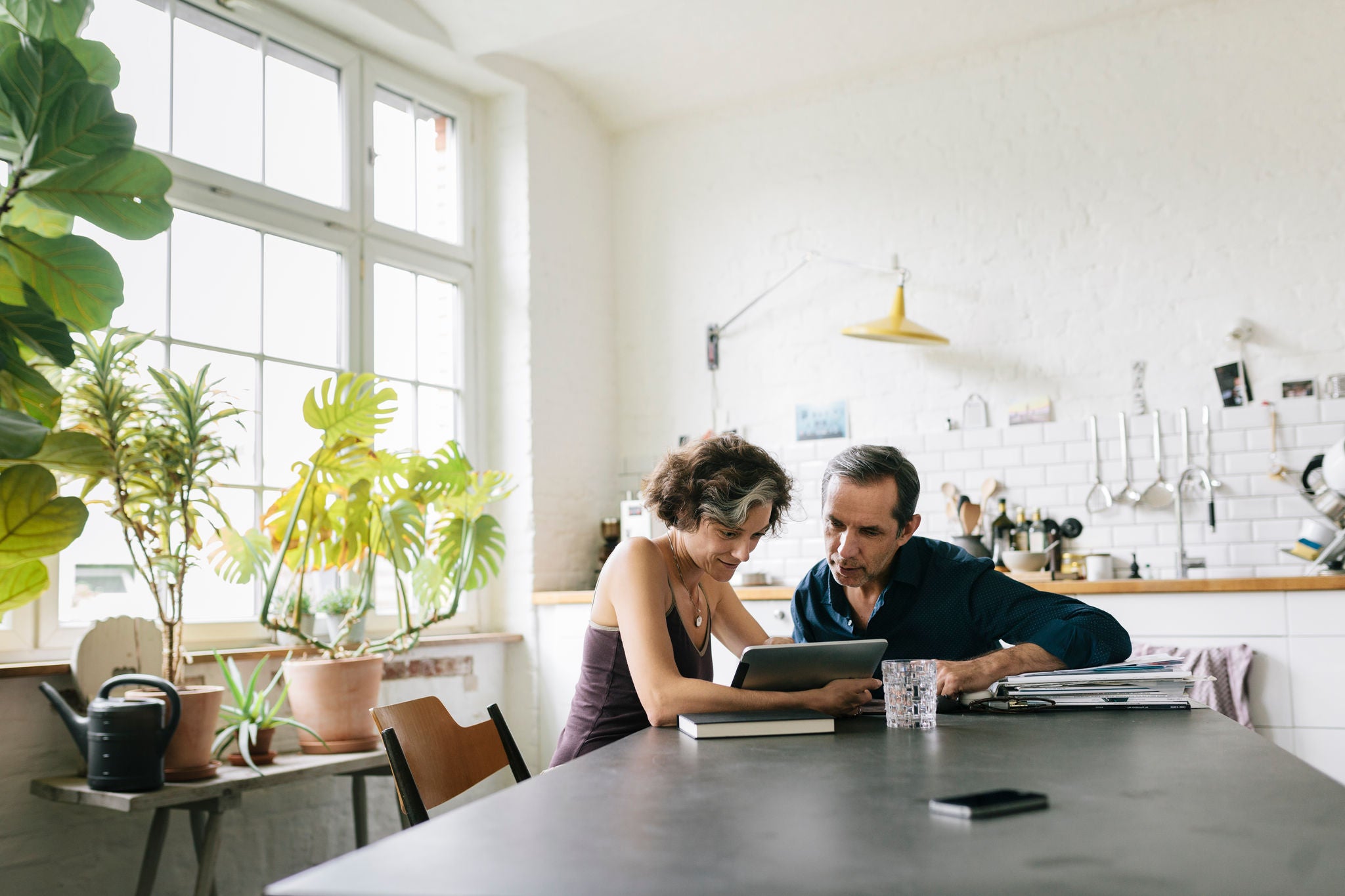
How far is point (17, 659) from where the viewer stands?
323cm

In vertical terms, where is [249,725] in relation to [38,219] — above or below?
below

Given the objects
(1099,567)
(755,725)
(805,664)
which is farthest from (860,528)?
(1099,567)

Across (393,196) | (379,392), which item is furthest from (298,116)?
(379,392)

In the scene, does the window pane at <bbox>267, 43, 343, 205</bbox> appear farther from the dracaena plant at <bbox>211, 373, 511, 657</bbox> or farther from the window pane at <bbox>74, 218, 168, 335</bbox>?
the dracaena plant at <bbox>211, 373, 511, 657</bbox>

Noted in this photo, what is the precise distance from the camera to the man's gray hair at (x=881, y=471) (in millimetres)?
2316

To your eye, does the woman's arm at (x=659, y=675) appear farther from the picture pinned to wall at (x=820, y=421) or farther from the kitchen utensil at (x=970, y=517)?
the picture pinned to wall at (x=820, y=421)

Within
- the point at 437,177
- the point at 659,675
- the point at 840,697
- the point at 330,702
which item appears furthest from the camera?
the point at 437,177

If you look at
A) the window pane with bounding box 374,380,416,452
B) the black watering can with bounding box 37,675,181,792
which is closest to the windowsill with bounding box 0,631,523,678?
the black watering can with bounding box 37,675,181,792

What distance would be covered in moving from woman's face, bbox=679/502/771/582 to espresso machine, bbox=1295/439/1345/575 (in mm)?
2729

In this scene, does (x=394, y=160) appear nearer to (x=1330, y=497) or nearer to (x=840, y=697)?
→ (x=840, y=697)

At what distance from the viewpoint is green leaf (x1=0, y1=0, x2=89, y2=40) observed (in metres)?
2.57

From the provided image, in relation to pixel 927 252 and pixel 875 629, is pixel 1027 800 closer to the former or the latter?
pixel 875 629

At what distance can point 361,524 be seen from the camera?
379 cm

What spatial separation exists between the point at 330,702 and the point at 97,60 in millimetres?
1965
